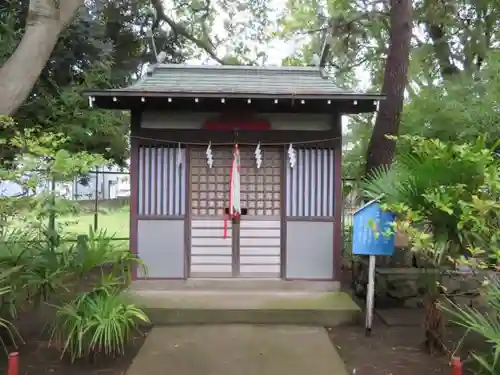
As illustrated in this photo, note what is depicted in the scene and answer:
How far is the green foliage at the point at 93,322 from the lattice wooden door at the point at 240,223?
2803 millimetres

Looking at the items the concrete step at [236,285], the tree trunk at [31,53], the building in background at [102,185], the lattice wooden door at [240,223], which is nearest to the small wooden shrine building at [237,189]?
the lattice wooden door at [240,223]

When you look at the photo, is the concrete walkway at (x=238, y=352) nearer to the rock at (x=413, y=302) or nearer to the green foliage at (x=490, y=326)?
the green foliage at (x=490, y=326)

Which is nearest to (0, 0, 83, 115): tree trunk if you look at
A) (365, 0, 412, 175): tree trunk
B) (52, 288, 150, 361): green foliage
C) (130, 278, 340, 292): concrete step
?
(130, 278, 340, 292): concrete step

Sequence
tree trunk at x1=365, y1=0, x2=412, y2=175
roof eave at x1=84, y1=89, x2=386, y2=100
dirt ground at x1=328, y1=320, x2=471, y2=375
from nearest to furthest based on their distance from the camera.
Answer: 1. dirt ground at x1=328, y1=320, x2=471, y2=375
2. roof eave at x1=84, y1=89, x2=386, y2=100
3. tree trunk at x1=365, y1=0, x2=412, y2=175

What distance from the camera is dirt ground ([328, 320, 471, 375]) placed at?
505 cm

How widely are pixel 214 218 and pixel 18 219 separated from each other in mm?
3279

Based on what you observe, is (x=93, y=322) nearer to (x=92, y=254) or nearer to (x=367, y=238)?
(x=92, y=254)

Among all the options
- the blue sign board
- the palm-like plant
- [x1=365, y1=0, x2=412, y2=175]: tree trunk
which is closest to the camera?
the palm-like plant

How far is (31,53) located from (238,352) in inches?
226

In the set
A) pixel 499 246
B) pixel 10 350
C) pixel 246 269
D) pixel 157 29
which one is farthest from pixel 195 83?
pixel 157 29

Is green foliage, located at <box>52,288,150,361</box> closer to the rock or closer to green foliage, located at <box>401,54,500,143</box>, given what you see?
the rock

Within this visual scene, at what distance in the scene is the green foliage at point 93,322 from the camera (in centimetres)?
476

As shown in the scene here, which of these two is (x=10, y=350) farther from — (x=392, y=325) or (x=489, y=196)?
(x=489, y=196)

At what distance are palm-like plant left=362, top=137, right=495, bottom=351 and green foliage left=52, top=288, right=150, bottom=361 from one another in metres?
3.06
